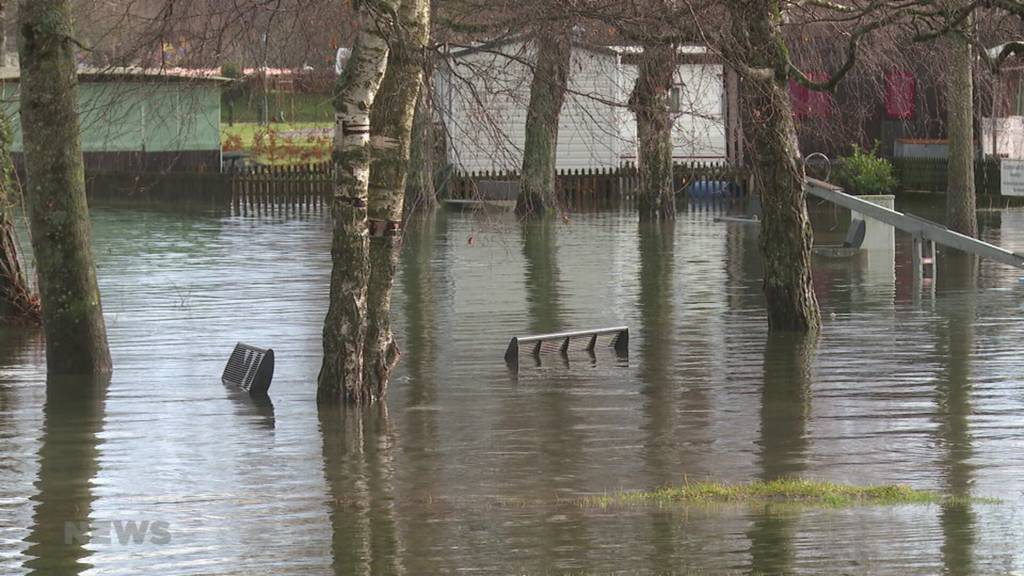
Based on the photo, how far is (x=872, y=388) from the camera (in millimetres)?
14031

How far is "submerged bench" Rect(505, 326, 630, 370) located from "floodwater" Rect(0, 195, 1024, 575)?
0.19 meters

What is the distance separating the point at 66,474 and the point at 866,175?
32698 mm

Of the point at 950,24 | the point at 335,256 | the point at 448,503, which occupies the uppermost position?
the point at 950,24

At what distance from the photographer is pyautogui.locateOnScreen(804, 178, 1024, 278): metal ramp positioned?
2031 cm

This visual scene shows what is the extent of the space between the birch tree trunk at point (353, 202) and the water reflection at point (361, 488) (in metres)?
0.55

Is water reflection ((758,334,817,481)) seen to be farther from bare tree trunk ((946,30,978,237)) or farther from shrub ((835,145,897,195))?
shrub ((835,145,897,195))

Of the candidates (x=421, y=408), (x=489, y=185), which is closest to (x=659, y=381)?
(x=421, y=408)

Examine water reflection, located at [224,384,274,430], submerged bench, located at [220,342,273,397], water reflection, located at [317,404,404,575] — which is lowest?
water reflection, located at [317,404,404,575]

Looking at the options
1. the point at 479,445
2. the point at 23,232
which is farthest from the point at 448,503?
the point at 23,232

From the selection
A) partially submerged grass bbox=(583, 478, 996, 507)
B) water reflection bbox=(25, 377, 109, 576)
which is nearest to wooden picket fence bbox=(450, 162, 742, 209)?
water reflection bbox=(25, 377, 109, 576)

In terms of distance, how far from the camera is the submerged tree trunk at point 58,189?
14.2m

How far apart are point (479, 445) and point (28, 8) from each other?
5.85m

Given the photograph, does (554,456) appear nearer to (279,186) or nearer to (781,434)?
(781,434)

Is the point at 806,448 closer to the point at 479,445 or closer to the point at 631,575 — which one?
the point at 479,445
